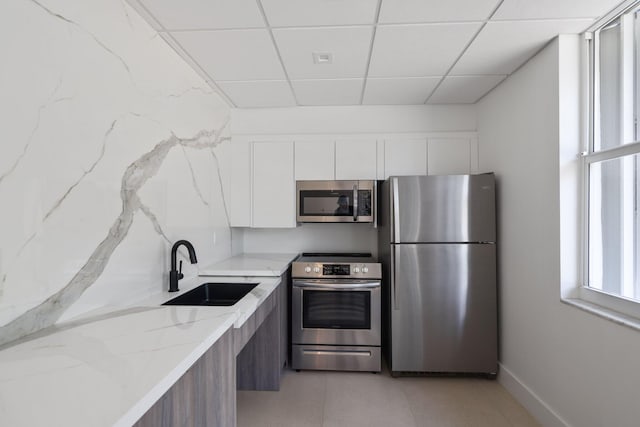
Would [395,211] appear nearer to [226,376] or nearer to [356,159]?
[356,159]

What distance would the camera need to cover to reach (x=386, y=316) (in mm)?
2838

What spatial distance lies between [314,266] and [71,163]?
184 centimetres

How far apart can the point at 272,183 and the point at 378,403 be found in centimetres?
200

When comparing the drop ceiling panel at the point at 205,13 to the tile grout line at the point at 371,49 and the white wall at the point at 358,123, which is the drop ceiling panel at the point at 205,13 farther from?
the white wall at the point at 358,123

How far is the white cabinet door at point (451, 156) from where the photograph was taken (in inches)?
120

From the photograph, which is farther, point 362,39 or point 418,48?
point 418,48

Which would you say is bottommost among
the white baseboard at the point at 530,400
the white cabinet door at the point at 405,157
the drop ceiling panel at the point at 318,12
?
the white baseboard at the point at 530,400

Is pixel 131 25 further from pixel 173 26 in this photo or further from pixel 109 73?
pixel 109 73

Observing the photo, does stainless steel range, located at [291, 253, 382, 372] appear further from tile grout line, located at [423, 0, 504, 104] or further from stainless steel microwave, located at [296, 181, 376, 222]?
tile grout line, located at [423, 0, 504, 104]

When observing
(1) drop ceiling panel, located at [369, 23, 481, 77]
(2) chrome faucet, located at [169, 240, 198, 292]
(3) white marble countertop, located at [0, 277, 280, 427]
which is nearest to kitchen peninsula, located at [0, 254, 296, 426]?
(3) white marble countertop, located at [0, 277, 280, 427]

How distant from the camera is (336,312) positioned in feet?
9.03

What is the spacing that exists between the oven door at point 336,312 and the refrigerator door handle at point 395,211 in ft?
1.41

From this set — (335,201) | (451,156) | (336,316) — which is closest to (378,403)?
(336,316)

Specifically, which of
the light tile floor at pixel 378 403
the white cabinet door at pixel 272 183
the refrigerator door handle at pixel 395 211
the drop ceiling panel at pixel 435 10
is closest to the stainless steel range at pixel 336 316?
the light tile floor at pixel 378 403
